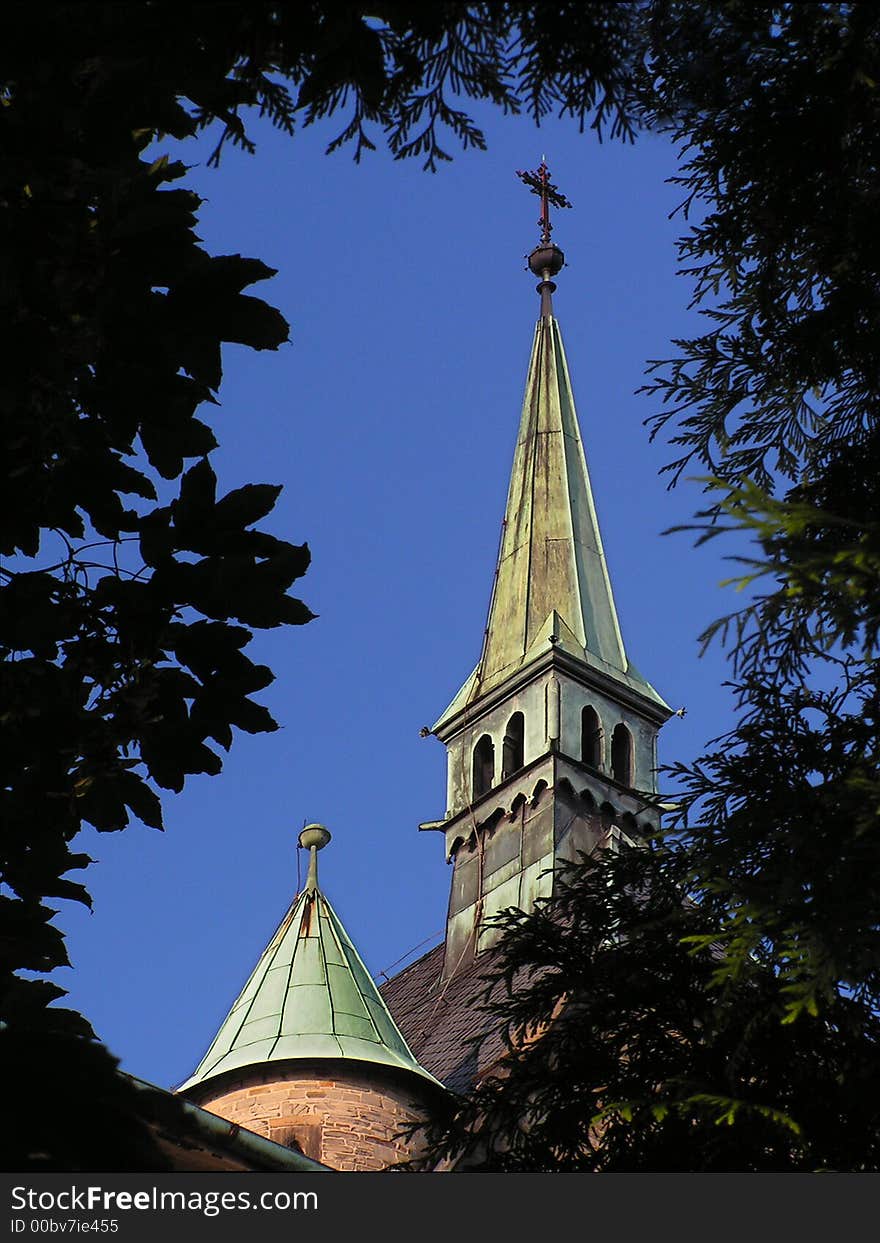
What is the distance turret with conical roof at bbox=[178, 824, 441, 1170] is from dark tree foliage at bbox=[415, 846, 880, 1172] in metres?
11.4

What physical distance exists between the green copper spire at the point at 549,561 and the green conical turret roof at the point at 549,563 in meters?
0.02

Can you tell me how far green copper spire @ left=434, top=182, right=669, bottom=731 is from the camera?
3262cm

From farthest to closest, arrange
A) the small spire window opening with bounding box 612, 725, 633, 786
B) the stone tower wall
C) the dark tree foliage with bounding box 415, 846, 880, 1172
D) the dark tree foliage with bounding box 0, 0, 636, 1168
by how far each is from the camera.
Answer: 1. the small spire window opening with bounding box 612, 725, 633, 786
2. the stone tower wall
3. the dark tree foliage with bounding box 415, 846, 880, 1172
4. the dark tree foliage with bounding box 0, 0, 636, 1168

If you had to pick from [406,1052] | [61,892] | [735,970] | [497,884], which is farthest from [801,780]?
[497,884]

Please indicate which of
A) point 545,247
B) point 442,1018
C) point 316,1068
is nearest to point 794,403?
point 316,1068

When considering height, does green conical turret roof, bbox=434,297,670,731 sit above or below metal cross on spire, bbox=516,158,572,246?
below

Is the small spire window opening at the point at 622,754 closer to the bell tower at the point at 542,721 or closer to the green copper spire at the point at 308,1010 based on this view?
the bell tower at the point at 542,721

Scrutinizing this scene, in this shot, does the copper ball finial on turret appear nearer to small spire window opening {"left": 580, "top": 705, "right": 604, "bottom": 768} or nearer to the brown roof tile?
the brown roof tile

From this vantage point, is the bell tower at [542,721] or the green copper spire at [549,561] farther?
the green copper spire at [549,561]

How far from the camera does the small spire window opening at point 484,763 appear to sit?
32188 mm

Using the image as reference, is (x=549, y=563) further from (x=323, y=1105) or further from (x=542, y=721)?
(x=323, y=1105)

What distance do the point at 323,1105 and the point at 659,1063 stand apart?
12901 mm

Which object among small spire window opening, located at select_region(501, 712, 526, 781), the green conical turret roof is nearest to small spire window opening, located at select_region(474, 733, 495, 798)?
small spire window opening, located at select_region(501, 712, 526, 781)

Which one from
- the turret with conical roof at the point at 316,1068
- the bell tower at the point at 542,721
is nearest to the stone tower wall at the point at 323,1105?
the turret with conical roof at the point at 316,1068
